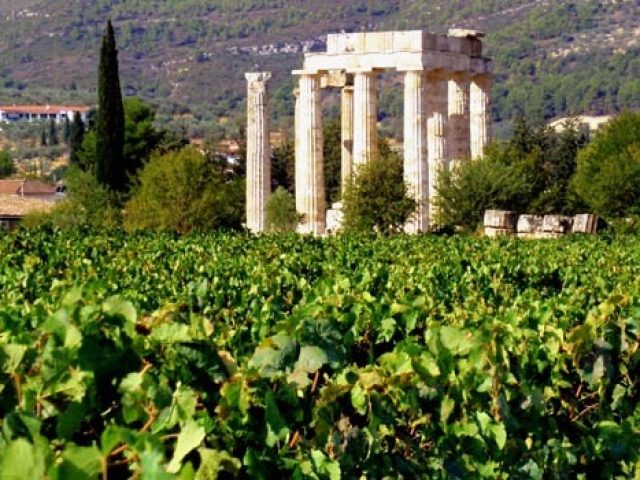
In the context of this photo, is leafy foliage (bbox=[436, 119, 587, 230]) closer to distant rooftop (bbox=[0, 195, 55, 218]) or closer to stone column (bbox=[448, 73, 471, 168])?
stone column (bbox=[448, 73, 471, 168])

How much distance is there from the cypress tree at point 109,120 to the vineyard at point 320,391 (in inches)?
1806

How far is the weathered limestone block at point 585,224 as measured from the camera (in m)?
39.6

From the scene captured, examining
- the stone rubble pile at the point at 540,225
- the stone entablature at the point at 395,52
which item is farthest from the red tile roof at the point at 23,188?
the stone rubble pile at the point at 540,225

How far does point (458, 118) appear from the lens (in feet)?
163

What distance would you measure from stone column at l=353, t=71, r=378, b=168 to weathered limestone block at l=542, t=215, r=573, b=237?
7.29m

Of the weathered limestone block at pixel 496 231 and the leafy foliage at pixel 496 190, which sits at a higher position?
the leafy foliage at pixel 496 190

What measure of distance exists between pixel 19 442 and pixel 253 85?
46.8 meters

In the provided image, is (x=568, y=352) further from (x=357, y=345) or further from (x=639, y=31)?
(x=639, y=31)

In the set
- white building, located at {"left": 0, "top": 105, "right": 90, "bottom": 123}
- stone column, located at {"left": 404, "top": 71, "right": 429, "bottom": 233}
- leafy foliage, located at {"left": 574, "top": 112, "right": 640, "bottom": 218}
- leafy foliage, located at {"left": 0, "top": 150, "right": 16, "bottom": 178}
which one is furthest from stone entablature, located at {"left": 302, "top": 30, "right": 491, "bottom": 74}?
white building, located at {"left": 0, "top": 105, "right": 90, "bottom": 123}

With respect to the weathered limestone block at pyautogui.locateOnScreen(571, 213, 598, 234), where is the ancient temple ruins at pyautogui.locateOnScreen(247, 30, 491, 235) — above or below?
above

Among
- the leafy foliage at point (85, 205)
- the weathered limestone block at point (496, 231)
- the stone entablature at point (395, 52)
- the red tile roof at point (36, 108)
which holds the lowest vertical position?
the red tile roof at point (36, 108)

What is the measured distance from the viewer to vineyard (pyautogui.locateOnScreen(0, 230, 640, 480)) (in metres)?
5.81

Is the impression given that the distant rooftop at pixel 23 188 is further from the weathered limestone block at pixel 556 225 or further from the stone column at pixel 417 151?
the weathered limestone block at pixel 556 225

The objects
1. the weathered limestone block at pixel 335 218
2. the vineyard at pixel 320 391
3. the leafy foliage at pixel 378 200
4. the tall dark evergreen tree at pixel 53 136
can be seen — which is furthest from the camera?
the tall dark evergreen tree at pixel 53 136
